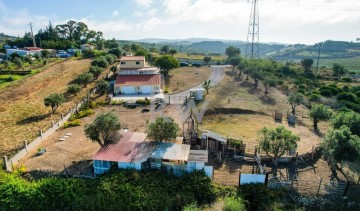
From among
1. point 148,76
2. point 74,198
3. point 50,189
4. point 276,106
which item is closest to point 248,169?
point 74,198

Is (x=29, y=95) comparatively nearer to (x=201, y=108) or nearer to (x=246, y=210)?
(x=201, y=108)

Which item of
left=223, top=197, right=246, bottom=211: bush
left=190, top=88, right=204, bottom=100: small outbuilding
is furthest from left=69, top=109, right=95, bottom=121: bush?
left=223, top=197, right=246, bottom=211: bush

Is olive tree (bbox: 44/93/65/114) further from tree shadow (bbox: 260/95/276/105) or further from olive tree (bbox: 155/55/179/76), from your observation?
tree shadow (bbox: 260/95/276/105)

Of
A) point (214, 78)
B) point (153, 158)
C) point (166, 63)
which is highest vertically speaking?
point (166, 63)

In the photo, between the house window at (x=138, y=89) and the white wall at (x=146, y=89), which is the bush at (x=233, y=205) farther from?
the house window at (x=138, y=89)

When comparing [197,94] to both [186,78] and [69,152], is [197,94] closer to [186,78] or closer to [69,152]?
[186,78]

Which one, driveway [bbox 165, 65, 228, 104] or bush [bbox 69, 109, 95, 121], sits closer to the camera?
bush [bbox 69, 109, 95, 121]

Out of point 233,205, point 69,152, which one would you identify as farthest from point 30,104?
point 233,205
